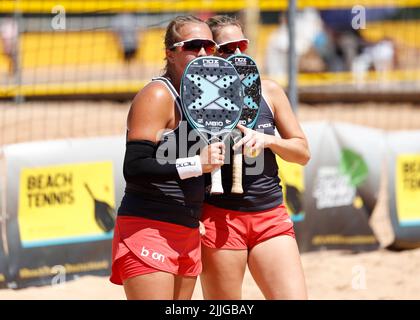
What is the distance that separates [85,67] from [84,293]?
7.59 metres

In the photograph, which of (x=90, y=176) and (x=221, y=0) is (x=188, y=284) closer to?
(x=90, y=176)

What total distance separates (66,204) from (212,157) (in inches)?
114

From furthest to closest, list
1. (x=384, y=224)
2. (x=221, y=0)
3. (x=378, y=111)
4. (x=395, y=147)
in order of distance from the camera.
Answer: (x=221, y=0)
(x=378, y=111)
(x=384, y=224)
(x=395, y=147)

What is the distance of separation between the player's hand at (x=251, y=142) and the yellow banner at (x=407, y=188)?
3854mm

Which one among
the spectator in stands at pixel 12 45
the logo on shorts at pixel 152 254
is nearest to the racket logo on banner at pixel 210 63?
the logo on shorts at pixel 152 254

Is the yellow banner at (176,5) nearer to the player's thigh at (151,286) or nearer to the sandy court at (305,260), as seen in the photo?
the sandy court at (305,260)

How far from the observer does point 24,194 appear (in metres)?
5.95

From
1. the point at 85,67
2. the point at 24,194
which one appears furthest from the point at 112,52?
the point at 24,194

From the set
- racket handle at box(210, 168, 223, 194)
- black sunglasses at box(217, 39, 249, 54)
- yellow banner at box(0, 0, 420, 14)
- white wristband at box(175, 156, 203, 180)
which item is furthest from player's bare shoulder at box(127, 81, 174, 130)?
yellow banner at box(0, 0, 420, 14)

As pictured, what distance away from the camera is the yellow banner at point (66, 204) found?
235 inches

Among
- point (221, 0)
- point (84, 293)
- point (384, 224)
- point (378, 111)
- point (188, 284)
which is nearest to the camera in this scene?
point (188, 284)

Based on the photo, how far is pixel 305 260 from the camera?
6.94 metres

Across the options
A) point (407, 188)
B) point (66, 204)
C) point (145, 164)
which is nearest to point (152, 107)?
point (145, 164)

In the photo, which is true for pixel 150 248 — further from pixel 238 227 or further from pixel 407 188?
pixel 407 188
